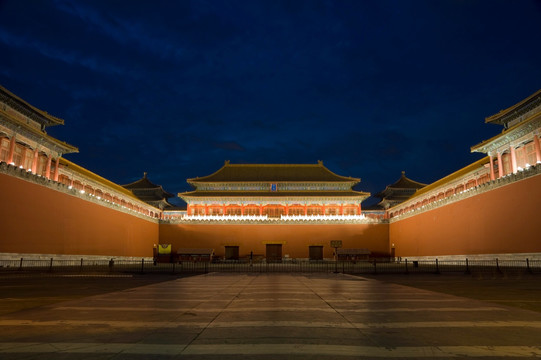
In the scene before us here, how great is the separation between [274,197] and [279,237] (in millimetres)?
5192

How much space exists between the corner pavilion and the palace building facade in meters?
0.13

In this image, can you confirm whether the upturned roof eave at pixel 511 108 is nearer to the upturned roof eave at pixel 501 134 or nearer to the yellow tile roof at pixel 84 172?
the upturned roof eave at pixel 501 134

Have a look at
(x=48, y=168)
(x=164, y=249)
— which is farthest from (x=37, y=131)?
(x=164, y=249)

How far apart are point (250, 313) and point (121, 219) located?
1346 inches

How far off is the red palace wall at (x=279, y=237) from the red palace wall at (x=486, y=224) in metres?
6.94

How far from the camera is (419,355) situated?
11.8ft

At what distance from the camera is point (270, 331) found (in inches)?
186

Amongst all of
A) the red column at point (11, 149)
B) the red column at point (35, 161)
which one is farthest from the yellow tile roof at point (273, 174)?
the red column at point (11, 149)

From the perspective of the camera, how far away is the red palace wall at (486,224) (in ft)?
75.4

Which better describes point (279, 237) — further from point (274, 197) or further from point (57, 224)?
point (57, 224)

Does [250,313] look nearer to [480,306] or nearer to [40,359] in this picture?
[40,359]

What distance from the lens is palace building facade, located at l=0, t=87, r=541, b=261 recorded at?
24422 millimetres

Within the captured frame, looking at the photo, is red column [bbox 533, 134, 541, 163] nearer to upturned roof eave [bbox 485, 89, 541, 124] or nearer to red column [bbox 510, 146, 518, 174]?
red column [bbox 510, 146, 518, 174]

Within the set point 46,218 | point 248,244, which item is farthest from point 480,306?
point 248,244
